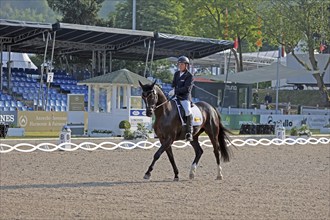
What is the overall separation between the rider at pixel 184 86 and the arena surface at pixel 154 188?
125 cm

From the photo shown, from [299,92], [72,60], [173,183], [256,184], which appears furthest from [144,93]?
[299,92]

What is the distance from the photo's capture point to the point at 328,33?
4969 centimetres

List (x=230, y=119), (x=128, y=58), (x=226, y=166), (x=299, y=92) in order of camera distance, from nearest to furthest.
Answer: (x=226, y=166)
(x=230, y=119)
(x=128, y=58)
(x=299, y=92)

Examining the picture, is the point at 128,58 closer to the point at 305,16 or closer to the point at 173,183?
the point at 305,16

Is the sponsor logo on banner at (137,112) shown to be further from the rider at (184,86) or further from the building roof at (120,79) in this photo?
the rider at (184,86)

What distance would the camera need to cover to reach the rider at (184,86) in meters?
15.5

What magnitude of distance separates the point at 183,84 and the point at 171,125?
91 cm

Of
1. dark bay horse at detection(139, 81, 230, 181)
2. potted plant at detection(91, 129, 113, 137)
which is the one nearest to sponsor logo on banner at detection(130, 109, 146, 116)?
potted plant at detection(91, 129, 113, 137)

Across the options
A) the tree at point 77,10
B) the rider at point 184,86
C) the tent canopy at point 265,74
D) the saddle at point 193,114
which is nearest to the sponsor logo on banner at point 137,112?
the tent canopy at point 265,74

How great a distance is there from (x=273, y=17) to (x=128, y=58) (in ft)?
34.9

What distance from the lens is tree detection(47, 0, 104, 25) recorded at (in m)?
55.3

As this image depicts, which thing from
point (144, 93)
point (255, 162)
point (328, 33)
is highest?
point (328, 33)

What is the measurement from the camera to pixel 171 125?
15539 mm

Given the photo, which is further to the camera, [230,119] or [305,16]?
[305,16]
